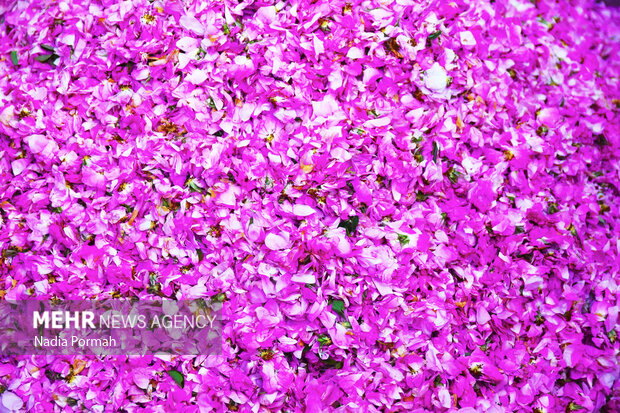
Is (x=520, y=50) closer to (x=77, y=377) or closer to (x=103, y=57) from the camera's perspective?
(x=103, y=57)

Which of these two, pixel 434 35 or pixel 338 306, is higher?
pixel 434 35

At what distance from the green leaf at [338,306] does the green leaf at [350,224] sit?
121 millimetres

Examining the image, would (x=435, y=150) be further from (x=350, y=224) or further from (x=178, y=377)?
(x=178, y=377)

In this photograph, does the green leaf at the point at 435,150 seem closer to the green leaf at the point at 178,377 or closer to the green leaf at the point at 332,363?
the green leaf at the point at 332,363

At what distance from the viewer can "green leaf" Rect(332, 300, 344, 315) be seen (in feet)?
2.86

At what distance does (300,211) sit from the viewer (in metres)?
0.87

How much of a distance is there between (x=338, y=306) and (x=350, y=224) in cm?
15

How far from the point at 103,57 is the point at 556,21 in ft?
3.17

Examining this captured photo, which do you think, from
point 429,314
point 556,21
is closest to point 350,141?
point 429,314

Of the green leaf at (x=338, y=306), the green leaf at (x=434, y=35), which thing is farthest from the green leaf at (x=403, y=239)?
the green leaf at (x=434, y=35)

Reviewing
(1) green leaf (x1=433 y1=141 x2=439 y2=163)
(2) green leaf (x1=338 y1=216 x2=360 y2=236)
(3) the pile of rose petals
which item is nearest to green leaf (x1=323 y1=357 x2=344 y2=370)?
(3) the pile of rose petals

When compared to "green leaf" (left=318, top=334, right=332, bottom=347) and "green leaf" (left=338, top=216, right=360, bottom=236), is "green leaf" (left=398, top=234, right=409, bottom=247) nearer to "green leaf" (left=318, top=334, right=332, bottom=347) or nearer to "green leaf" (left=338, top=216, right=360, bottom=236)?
"green leaf" (left=338, top=216, right=360, bottom=236)

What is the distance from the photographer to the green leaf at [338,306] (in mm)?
872

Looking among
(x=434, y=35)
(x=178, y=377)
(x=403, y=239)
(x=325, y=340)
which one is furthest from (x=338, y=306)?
(x=434, y=35)
